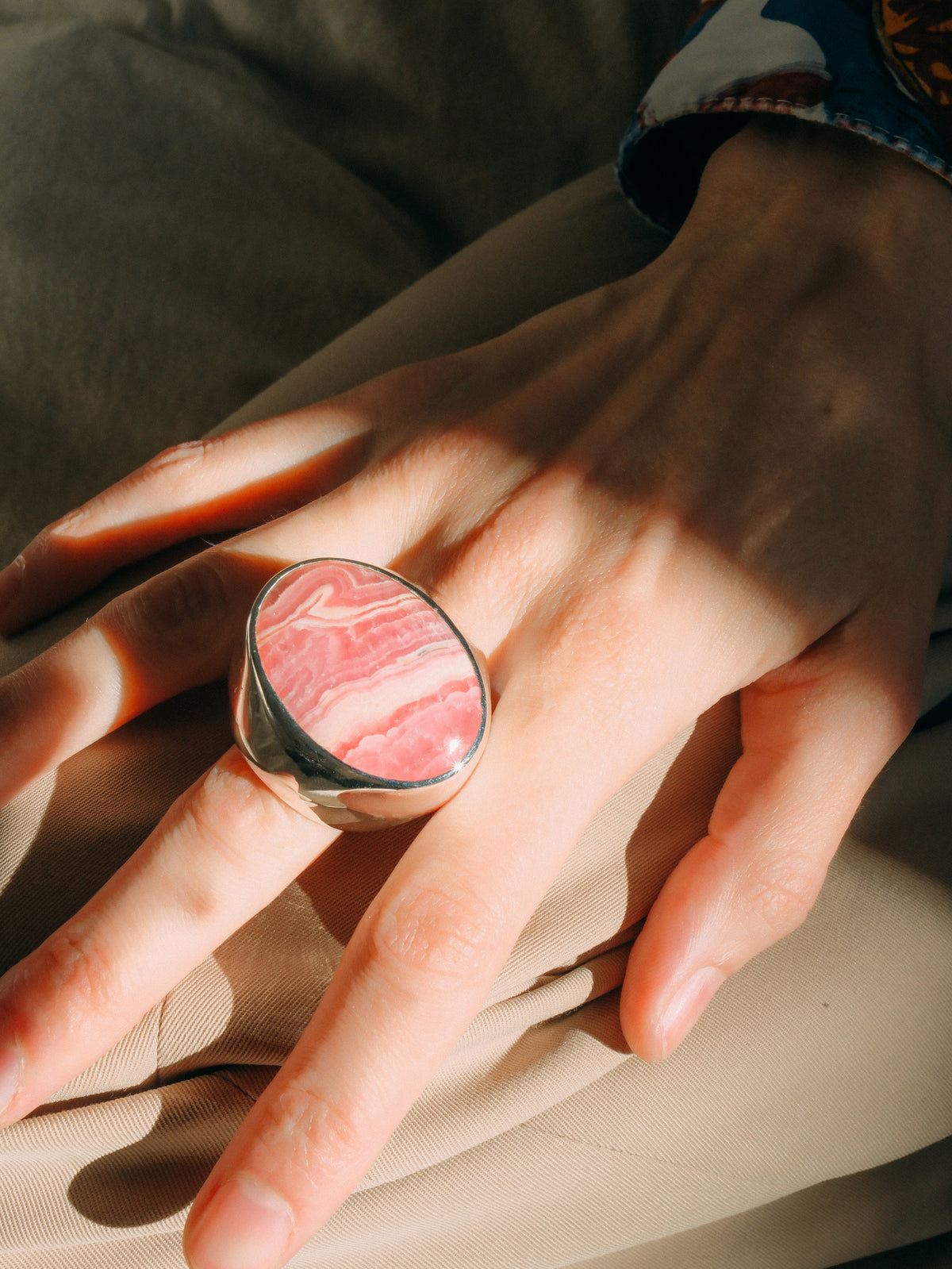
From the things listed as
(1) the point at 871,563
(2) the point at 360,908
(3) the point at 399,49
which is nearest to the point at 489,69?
(3) the point at 399,49

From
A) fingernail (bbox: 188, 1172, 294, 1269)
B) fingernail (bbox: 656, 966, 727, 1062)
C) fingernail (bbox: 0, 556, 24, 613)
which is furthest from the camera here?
fingernail (bbox: 0, 556, 24, 613)

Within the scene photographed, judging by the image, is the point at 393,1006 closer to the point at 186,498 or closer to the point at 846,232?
the point at 186,498

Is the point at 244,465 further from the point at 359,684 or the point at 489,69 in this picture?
the point at 489,69

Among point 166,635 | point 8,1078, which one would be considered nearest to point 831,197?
point 166,635

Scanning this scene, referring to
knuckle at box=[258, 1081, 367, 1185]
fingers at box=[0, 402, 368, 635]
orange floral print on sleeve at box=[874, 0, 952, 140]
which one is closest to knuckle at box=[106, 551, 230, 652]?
fingers at box=[0, 402, 368, 635]

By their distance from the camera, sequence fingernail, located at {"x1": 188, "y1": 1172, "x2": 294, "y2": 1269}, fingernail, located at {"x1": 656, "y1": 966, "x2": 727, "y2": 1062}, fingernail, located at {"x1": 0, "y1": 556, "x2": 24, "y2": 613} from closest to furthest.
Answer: fingernail, located at {"x1": 188, "y1": 1172, "x2": 294, "y2": 1269} < fingernail, located at {"x1": 656, "y1": 966, "x2": 727, "y2": 1062} < fingernail, located at {"x1": 0, "y1": 556, "x2": 24, "y2": 613}

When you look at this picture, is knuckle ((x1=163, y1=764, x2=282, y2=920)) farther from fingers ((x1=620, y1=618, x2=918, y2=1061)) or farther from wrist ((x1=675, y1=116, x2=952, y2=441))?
wrist ((x1=675, y1=116, x2=952, y2=441))

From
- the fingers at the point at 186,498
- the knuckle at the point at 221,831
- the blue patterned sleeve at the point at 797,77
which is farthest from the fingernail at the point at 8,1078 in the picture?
the blue patterned sleeve at the point at 797,77
